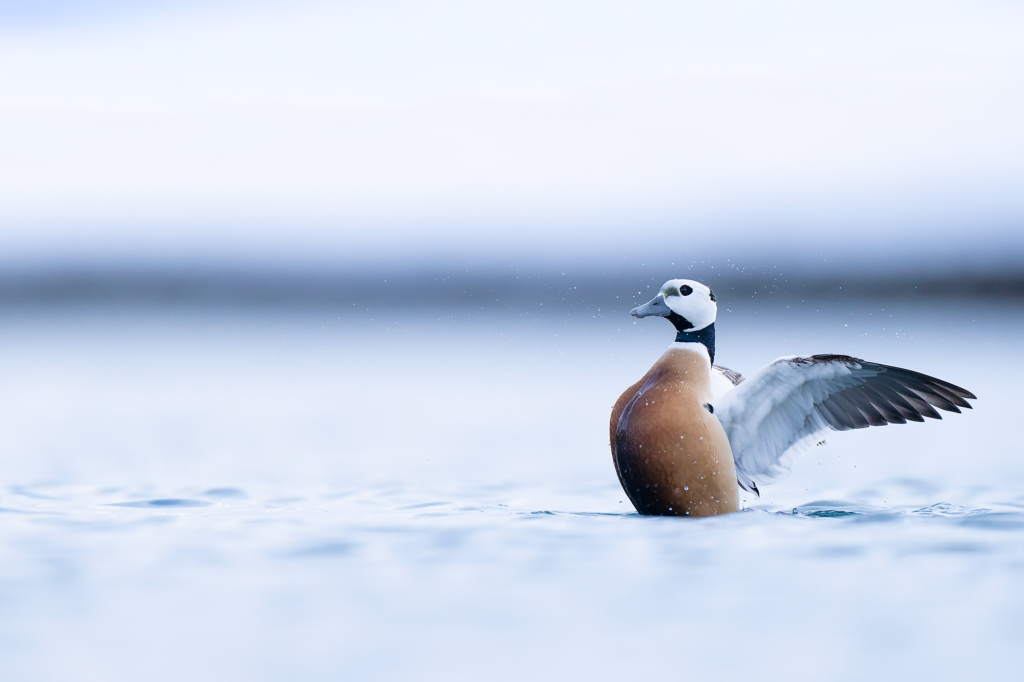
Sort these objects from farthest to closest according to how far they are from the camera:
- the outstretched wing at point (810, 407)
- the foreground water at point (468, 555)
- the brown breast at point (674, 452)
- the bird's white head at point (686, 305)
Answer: the bird's white head at point (686, 305), the outstretched wing at point (810, 407), the brown breast at point (674, 452), the foreground water at point (468, 555)

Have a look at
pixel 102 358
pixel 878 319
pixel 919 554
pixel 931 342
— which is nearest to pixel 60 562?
pixel 919 554

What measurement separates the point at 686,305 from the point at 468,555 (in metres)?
2.24

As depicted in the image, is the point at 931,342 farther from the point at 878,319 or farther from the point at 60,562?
the point at 60,562

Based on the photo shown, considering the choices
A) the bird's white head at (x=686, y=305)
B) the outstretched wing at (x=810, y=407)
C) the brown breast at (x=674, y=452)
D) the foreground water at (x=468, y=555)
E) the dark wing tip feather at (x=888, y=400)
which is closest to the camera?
the foreground water at (x=468, y=555)

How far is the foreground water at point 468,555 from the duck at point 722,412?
0.21 m

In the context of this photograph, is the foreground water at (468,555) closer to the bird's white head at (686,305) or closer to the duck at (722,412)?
the duck at (722,412)

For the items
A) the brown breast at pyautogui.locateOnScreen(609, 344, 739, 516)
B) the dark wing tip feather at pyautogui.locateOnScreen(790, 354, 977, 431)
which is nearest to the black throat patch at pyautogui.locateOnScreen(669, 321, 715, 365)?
the brown breast at pyautogui.locateOnScreen(609, 344, 739, 516)

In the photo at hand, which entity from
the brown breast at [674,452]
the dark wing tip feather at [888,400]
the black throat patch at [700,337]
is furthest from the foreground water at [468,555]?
the black throat patch at [700,337]

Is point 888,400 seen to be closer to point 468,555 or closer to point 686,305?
point 686,305

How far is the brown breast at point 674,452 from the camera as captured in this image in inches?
246

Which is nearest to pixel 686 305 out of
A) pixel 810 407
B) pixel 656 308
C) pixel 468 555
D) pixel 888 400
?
pixel 656 308

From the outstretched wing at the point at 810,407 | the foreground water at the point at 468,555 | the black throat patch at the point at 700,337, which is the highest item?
the black throat patch at the point at 700,337

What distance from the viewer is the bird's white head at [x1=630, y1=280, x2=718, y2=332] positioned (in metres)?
6.77

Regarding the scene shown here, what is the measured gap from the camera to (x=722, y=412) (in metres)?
6.47
